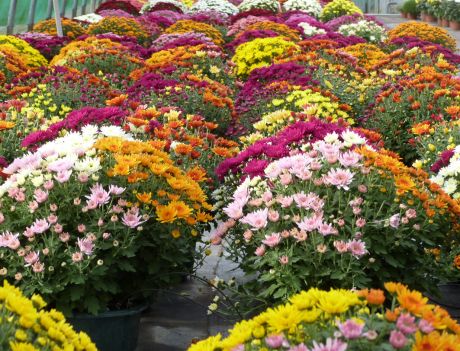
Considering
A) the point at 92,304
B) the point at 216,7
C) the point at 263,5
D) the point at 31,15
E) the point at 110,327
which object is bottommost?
the point at 216,7

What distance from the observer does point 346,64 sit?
10.3 metres

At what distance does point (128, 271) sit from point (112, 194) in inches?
16.4

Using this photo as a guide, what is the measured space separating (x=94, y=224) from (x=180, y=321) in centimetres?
99

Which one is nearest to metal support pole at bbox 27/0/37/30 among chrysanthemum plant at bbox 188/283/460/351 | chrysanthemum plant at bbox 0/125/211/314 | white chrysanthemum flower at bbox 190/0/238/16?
white chrysanthemum flower at bbox 190/0/238/16

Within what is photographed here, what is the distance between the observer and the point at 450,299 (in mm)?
5059

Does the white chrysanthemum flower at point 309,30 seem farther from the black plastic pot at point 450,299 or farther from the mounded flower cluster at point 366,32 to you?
the black plastic pot at point 450,299

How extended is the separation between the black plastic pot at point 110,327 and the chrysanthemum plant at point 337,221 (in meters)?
0.59

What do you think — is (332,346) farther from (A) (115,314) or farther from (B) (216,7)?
(B) (216,7)

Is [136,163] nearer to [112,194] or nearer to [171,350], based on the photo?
[112,194]

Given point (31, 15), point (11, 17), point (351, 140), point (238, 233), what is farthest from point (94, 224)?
point (31, 15)

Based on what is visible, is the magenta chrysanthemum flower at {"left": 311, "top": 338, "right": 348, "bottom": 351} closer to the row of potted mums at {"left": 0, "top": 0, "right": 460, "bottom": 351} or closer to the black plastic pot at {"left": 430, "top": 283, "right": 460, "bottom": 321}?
the row of potted mums at {"left": 0, "top": 0, "right": 460, "bottom": 351}

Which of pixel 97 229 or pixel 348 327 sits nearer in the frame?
pixel 348 327

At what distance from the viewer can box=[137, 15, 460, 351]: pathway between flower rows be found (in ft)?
14.5

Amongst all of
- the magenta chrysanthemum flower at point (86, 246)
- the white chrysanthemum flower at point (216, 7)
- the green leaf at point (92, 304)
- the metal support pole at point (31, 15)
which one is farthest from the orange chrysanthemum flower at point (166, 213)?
the white chrysanthemum flower at point (216, 7)
